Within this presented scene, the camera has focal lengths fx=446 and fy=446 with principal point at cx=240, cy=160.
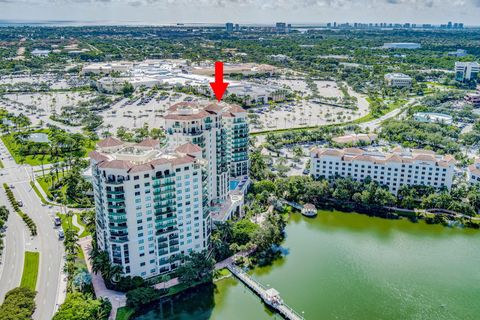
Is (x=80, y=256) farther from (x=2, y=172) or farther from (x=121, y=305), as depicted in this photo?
(x=2, y=172)

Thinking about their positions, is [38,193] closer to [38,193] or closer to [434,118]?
[38,193]

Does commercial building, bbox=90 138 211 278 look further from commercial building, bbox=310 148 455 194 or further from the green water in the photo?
commercial building, bbox=310 148 455 194

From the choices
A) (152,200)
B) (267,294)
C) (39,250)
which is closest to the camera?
(152,200)

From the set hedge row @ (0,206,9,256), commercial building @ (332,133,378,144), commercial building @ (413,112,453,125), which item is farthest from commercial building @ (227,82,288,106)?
hedge row @ (0,206,9,256)

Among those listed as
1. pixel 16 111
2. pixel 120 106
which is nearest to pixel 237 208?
pixel 120 106

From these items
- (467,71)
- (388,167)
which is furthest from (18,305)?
(467,71)

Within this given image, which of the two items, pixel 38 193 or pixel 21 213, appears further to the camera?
pixel 38 193
